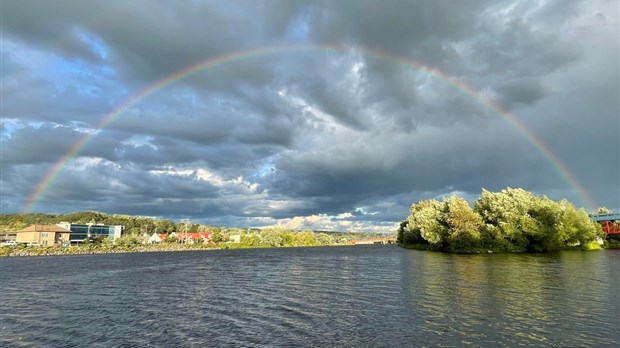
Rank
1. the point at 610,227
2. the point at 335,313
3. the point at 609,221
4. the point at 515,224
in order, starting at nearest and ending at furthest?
the point at 335,313
the point at 515,224
the point at 610,227
the point at 609,221

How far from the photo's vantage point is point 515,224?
9894 centimetres

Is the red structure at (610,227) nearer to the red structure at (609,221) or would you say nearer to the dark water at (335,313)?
the red structure at (609,221)

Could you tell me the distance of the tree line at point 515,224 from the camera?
98.0 m

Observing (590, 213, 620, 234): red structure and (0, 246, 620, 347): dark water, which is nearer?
(0, 246, 620, 347): dark water

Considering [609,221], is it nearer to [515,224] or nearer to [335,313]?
[515,224]

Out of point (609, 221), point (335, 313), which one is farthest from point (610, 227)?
point (335, 313)

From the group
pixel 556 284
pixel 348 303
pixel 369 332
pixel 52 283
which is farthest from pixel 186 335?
pixel 52 283

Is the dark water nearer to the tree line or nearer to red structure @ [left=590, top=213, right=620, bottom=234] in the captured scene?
the tree line

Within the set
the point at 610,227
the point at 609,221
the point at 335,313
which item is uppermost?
the point at 609,221

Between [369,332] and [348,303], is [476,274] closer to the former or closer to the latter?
[348,303]

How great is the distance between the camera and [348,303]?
35938 mm

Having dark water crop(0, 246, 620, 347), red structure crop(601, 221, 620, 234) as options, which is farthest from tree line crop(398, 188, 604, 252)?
dark water crop(0, 246, 620, 347)

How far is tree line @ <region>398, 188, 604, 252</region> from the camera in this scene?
98000 mm

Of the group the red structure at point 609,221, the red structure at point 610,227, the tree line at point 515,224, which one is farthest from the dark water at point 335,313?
the red structure at point 609,221
